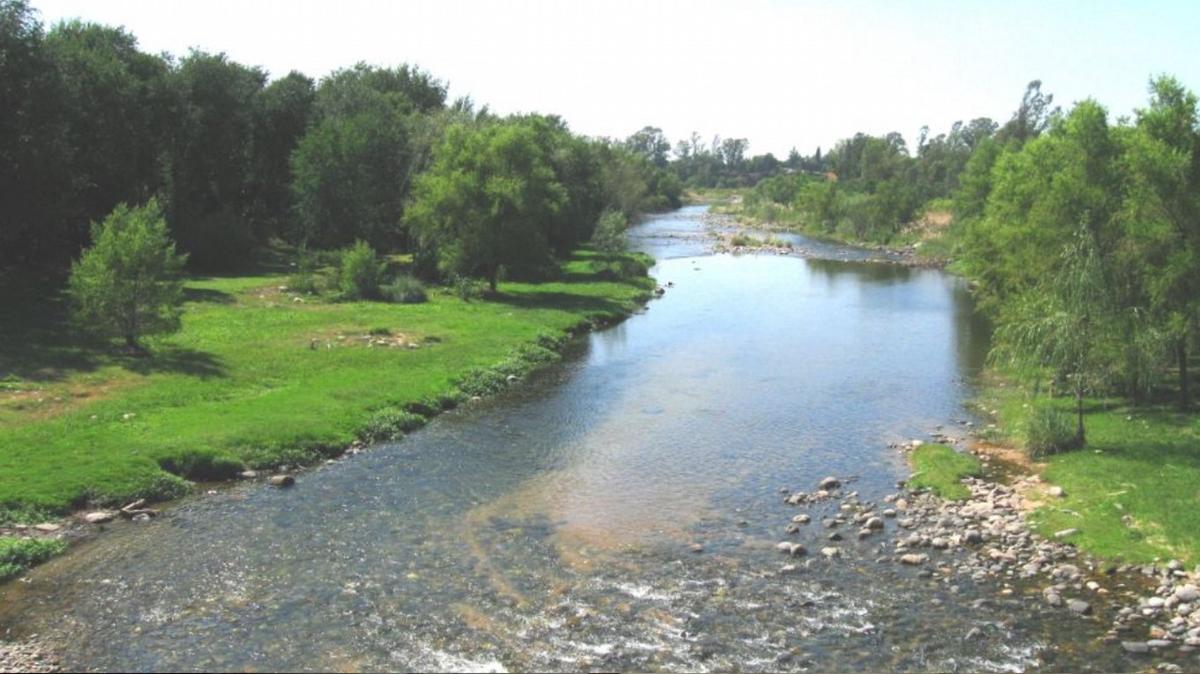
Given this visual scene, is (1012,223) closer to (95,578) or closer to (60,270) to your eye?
(95,578)

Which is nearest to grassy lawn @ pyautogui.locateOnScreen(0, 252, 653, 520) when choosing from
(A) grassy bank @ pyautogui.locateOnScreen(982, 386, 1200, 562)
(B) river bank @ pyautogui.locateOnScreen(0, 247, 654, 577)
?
(B) river bank @ pyautogui.locateOnScreen(0, 247, 654, 577)

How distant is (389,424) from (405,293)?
3074 centimetres

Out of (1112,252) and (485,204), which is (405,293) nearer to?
(485,204)

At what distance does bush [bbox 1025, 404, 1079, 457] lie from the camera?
1297 inches

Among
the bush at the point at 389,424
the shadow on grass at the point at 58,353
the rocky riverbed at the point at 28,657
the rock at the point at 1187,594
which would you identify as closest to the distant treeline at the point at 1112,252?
the rock at the point at 1187,594

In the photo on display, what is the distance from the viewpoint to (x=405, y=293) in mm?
66375

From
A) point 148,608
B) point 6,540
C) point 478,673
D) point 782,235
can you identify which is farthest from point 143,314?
point 782,235

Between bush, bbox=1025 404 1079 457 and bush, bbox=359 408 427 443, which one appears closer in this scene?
bush, bbox=1025 404 1079 457

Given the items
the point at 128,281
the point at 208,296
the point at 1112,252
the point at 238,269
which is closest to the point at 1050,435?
the point at 1112,252

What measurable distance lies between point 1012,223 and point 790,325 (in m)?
18.8

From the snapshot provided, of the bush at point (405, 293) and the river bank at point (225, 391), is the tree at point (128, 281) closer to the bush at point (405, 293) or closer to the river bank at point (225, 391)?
the river bank at point (225, 391)

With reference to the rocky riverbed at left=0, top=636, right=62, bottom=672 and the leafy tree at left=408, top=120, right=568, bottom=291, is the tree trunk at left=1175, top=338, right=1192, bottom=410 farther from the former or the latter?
the leafy tree at left=408, top=120, right=568, bottom=291

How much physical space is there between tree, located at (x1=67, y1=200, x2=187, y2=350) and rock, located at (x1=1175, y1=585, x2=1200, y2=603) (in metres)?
40.1

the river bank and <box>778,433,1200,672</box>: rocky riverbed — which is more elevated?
the river bank
